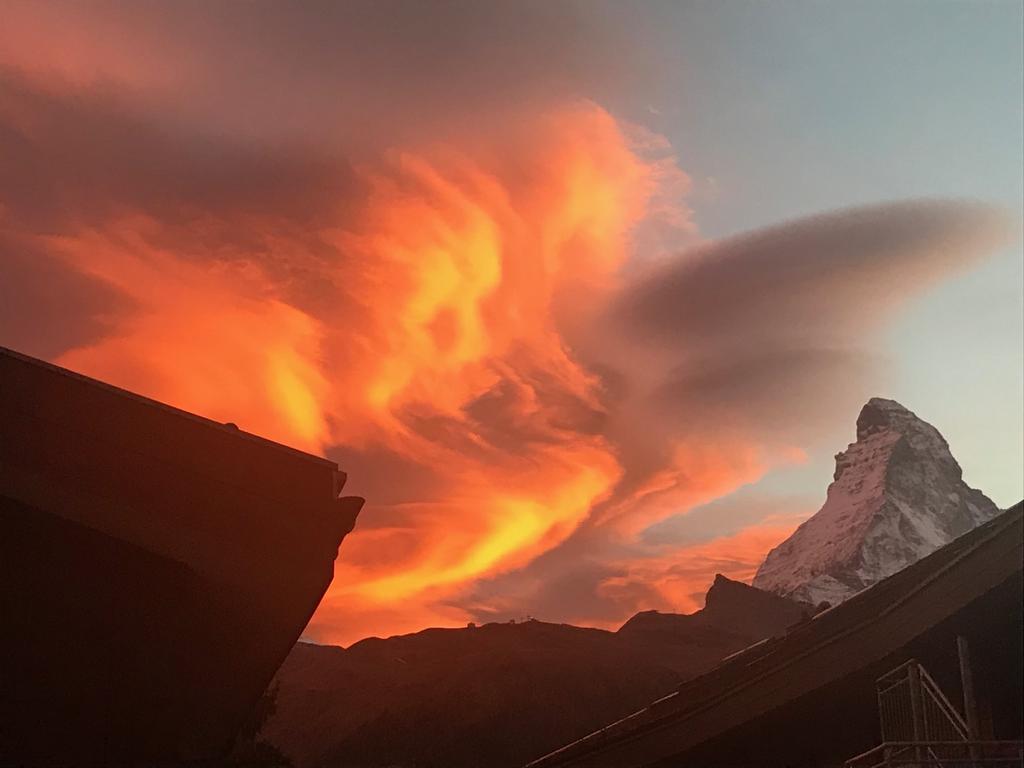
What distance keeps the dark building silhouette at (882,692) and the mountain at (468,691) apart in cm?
5680

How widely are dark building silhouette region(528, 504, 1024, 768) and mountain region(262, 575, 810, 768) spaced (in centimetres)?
5680

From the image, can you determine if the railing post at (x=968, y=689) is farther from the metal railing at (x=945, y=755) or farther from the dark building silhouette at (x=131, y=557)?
the dark building silhouette at (x=131, y=557)

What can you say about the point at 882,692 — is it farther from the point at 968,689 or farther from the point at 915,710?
the point at 968,689

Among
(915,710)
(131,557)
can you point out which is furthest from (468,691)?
(915,710)

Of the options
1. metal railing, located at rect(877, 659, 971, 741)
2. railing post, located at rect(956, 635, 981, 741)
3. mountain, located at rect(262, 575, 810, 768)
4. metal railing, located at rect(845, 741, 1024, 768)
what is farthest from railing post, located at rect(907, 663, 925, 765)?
mountain, located at rect(262, 575, 810, 768)

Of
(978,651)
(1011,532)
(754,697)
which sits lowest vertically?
(754,697)

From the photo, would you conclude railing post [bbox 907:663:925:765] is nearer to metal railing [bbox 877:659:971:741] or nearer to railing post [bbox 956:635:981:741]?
metal railing [bbox 877:659:971:741]

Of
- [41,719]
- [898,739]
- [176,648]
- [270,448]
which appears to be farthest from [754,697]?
[41,719]

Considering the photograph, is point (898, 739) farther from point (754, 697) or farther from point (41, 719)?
point (41, 719)

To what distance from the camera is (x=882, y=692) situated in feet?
28.5

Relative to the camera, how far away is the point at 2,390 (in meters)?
11.1

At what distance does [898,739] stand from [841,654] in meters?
1.51

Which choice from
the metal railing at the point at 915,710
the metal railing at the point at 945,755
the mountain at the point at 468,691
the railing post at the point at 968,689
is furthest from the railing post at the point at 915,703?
the mountain at the point at 468,691

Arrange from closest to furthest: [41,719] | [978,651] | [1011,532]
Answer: [1011,532] → [978,651] → [41,719]
